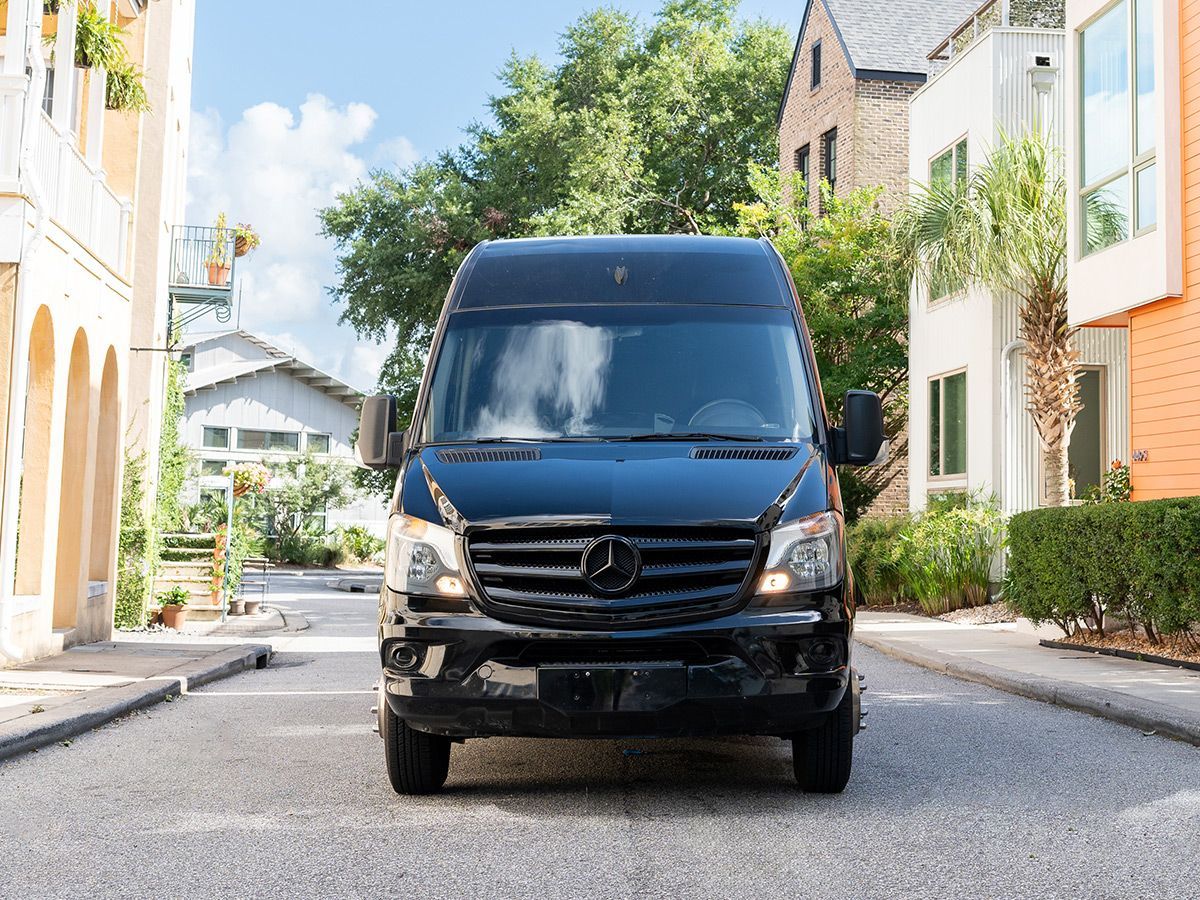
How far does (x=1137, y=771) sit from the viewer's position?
7395mm

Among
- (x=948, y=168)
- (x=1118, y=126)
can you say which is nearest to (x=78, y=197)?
(x=1118, y=126)

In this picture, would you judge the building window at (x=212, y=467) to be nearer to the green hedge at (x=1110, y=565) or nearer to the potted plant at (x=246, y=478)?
the potted plant at (x=246, y=478)

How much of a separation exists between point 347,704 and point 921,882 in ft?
21.8

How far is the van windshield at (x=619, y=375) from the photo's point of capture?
6875 mm

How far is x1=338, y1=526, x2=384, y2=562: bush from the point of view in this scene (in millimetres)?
52375

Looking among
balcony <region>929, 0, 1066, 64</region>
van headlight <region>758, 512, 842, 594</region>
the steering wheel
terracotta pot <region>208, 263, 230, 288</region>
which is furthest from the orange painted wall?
terracotta pot <region>208, 263, 230, 288</region>

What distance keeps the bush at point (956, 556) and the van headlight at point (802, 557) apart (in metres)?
14.5

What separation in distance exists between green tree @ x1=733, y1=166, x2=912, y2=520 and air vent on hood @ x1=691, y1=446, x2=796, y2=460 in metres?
20.7

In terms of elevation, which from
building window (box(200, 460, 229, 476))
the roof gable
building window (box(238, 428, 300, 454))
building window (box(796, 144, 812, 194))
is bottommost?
building window (box(200, 460, 229, 476))

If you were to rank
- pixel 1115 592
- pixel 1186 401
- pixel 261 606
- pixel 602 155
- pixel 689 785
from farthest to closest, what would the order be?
1. pixel 602 155
2. pixel 261 606
3. pixel 1186 401
4. pixel 1115 592
5. pixel 689 785

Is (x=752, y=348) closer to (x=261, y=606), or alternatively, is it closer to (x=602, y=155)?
(x=261, y=606)

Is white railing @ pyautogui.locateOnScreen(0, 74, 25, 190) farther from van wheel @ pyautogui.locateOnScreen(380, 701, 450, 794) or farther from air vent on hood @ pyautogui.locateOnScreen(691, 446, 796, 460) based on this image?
air vent on hood @ pyautogui.locateOnScreen(691, 446, 796, 460)

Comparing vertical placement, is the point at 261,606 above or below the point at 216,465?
below

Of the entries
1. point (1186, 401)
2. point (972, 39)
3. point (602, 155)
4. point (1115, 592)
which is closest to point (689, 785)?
point (1115, 592)
